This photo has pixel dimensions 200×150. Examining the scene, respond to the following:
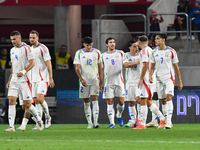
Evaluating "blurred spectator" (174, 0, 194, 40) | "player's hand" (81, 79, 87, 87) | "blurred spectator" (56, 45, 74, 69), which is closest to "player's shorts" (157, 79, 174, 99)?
"player's hand" (81, 79, 87, 87)

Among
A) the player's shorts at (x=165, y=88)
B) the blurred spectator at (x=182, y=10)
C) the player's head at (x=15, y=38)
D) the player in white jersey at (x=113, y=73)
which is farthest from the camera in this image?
the blurred spectator at (x=182, y=10)

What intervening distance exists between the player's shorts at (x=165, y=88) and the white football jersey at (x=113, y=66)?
1560mm

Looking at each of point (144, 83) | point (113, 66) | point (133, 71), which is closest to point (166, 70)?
point (144, 83)

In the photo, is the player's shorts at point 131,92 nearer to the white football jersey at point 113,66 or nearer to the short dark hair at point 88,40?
the white football jersey at point 113,66

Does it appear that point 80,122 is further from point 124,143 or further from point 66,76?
point 124,143

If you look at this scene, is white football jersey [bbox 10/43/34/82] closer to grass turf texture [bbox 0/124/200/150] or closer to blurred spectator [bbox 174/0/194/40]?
grass turf texture [bbox 0/124/200/150]

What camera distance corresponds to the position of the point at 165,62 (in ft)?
36.4

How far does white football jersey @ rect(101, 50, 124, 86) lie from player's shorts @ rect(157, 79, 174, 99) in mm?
1560

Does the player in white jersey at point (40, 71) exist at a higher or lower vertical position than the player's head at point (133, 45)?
lower

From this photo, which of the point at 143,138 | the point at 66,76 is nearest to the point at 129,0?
the point at 66,76

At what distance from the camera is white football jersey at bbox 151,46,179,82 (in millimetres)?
11070

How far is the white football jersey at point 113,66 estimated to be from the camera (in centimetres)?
1248

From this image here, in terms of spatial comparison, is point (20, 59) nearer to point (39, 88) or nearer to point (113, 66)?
point (39, 88)

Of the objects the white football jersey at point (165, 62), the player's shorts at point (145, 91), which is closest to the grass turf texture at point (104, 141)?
the player's shorts at point (145, 91)
